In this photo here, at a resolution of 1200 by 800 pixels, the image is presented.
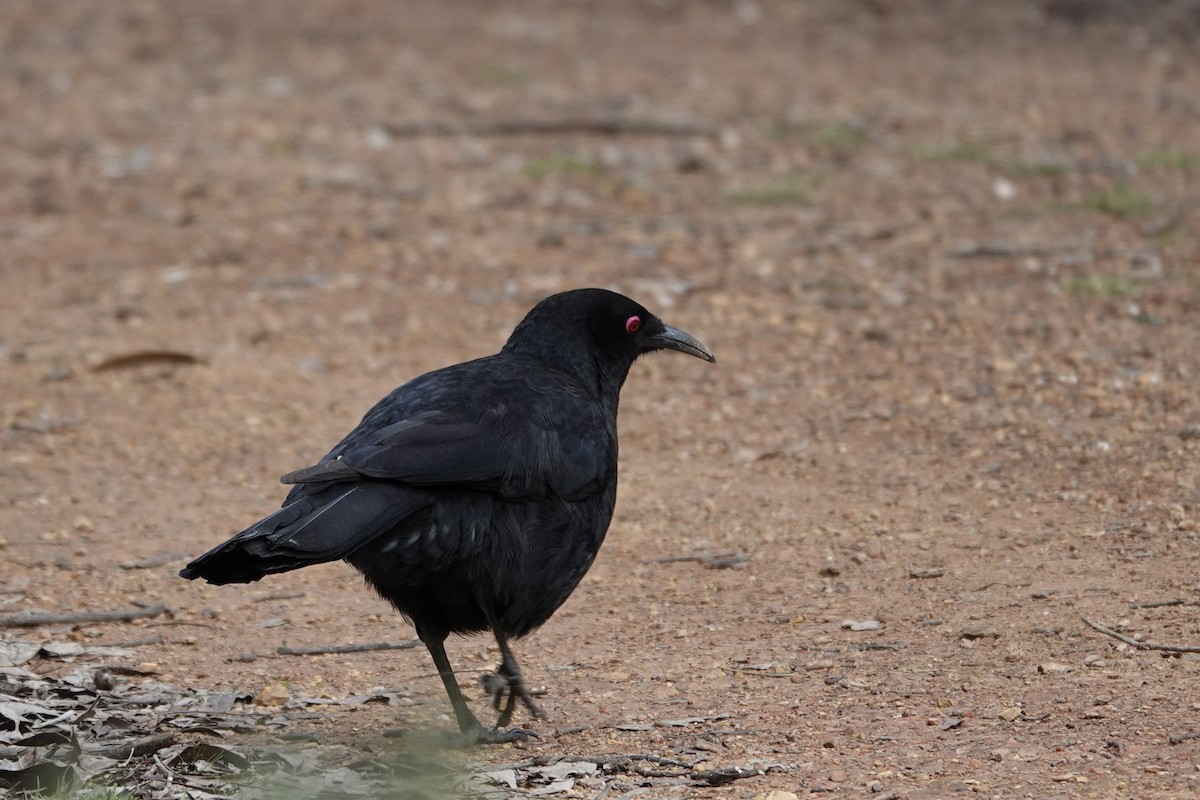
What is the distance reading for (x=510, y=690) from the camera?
5.23m

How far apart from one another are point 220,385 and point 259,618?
2705mm

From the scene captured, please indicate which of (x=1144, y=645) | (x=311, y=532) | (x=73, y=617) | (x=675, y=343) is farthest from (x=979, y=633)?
(x=73, y=617)

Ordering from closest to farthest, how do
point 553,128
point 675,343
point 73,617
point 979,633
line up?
1. point 979,633
2. point 73,617
3. point 675,343
4. point 553,128

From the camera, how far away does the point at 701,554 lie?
667 centimetres

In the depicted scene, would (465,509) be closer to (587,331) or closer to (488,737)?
(488,737)

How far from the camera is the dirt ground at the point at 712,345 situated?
5355mm

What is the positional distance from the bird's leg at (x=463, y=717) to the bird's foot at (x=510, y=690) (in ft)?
0.20

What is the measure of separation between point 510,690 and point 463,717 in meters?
0.17

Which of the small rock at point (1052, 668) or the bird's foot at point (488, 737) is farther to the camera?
the small rock at point (1052, 668)

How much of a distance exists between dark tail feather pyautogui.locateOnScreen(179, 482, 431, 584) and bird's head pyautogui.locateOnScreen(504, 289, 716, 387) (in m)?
1.16

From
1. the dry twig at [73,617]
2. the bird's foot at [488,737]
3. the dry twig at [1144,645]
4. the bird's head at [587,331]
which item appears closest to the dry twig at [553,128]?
the bird's head at [587,331]

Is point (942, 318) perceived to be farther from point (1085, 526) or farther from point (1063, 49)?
point (1063, 49)

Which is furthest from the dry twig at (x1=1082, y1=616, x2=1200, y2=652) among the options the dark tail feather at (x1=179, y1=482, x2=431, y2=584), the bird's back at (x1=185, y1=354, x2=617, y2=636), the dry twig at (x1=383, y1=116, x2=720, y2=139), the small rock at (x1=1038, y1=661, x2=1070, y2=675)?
the dry twig at (x1=383, y1=116, x2=720, y2=139)

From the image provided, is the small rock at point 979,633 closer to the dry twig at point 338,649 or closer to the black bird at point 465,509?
the black bird at point 465,509
